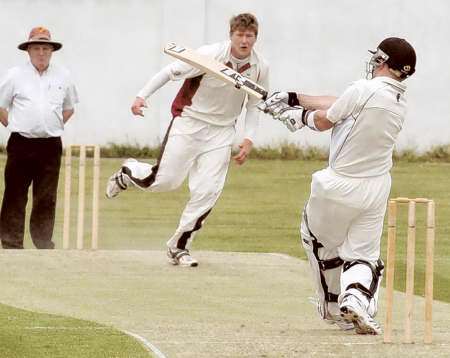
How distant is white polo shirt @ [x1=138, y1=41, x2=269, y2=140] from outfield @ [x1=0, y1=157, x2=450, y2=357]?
1.07 metres

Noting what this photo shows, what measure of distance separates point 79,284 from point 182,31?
1285 cm

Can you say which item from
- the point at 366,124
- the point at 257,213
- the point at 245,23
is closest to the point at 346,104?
the point at 366,124

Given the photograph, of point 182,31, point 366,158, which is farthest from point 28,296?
point 182,31

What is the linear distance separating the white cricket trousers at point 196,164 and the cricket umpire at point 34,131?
5.15 ft

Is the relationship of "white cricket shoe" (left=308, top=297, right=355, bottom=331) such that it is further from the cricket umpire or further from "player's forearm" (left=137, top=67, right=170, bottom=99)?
the cricket umpire

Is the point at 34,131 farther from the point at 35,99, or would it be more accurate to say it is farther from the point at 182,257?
the point at 182,257

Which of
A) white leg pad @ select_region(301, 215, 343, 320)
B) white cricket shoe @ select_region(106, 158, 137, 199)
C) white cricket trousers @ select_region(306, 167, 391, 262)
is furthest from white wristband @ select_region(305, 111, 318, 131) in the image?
→ white cricket shoe @ select_region(106, 158, 137, 199)

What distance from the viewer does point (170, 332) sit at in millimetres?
8172

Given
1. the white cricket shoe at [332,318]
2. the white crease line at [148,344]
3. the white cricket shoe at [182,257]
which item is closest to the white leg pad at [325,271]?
the white cricket shoe at [332,318]

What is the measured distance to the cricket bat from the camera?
934cm

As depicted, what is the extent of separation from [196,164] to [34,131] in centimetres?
175

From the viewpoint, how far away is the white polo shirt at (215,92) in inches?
426

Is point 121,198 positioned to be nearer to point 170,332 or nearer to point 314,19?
point 314,19

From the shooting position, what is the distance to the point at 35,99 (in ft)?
41.1
